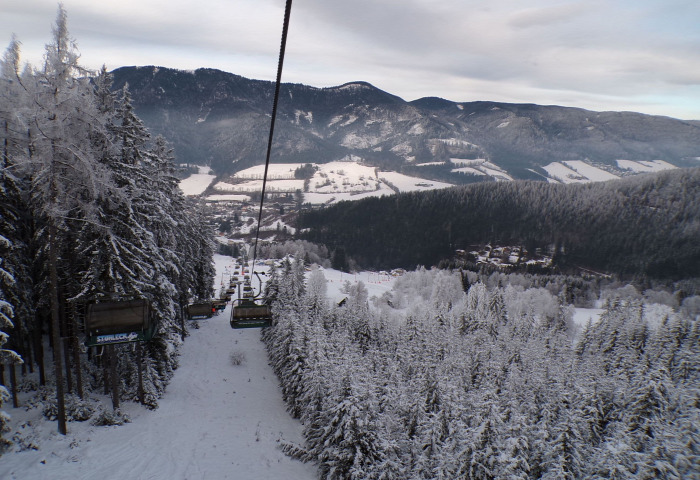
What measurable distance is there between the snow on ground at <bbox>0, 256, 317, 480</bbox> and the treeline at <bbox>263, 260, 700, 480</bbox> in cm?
200

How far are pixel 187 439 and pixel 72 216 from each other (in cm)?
Answer: 1385

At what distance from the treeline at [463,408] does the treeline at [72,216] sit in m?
11.2

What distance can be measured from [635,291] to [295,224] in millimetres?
152040

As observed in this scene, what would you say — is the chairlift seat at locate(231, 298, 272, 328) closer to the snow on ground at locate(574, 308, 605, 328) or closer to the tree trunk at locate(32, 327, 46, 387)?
the tree trunk at locate(32, 327, 46, 387)

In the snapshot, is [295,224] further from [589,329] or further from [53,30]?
[53,30]

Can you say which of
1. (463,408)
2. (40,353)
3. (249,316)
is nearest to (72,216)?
(40,353)

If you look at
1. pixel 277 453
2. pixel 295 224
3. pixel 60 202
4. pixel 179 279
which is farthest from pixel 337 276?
pixel 60 202

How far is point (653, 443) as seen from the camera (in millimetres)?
16641

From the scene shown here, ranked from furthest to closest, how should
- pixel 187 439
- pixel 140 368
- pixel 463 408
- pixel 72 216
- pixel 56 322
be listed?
1. pixel 463 408
2. pixel 140 368
3. pixel 187 439
4. pixel 72 216
5. pixel 56 322

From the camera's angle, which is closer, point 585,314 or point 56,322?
point 56,322

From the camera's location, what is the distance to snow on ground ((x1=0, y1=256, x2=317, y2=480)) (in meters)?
15.6

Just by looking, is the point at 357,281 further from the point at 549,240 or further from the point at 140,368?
the point at 549,240

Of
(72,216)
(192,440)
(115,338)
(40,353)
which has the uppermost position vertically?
(72,216)

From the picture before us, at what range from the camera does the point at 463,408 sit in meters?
23.1
